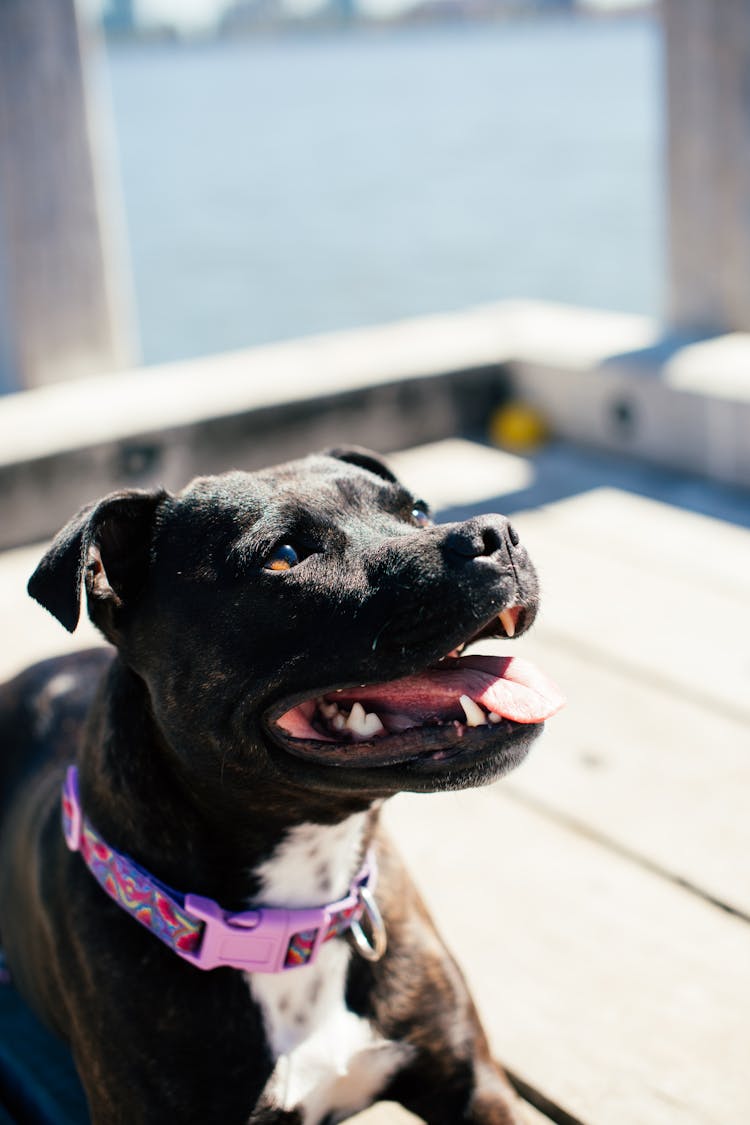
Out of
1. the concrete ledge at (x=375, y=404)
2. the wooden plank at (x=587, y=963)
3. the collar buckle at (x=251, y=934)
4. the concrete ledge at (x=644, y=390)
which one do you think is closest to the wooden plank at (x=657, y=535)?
the concrete ledge at (x=644, y=390)

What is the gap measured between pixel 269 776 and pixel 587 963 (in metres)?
1.01

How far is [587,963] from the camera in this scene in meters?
2.59

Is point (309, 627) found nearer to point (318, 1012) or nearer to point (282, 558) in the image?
point (282, 558)

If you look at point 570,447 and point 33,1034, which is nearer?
point 33,1034

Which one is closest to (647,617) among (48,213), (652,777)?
(652,777)

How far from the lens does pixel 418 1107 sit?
2180 mm

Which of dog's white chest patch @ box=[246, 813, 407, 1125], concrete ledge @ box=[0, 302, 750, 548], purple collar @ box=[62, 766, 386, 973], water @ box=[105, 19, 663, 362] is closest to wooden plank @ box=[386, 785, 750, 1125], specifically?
dog's white chest patch @ box=[246, 813, 407, 1125]

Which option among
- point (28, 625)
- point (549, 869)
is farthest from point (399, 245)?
point (549, 869)

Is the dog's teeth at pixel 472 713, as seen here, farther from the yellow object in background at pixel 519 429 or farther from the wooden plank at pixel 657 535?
the yellow object in background at pixel 519 429

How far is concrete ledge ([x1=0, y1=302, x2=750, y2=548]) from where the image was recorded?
4.73m

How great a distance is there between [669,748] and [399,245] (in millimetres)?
13187

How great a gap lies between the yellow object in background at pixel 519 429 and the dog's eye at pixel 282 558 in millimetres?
3632

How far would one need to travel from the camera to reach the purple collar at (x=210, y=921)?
193 cm

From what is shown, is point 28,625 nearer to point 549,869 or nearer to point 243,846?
point 549,869
